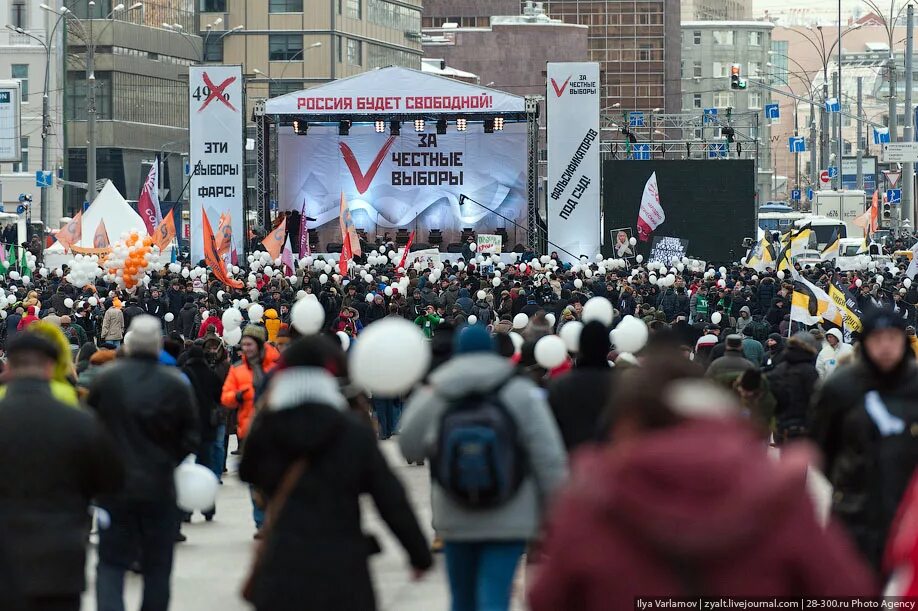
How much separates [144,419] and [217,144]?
107 feet

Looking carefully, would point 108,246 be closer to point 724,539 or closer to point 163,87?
point 724,539

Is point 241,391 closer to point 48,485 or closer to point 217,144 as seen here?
point 48,485

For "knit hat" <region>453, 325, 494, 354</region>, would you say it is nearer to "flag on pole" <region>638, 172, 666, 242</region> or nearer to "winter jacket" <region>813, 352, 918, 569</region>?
"winter jacket" <region>813, 352, 918, 569</region>

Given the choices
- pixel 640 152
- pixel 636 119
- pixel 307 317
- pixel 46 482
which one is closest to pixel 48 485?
pixel 46 482

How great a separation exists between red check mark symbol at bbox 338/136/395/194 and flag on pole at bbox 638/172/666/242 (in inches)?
237

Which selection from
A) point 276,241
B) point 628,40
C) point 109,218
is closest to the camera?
point 276,241

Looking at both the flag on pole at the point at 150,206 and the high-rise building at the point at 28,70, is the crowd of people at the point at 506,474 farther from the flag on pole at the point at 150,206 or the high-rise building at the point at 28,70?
the high-rise building at the point at 28,70

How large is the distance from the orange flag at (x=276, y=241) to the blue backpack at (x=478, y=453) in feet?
89.5

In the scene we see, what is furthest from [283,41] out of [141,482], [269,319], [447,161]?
[141,482]

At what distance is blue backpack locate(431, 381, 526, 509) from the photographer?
5.79 m

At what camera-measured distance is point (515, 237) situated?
4209 cm

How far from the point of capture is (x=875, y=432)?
5938 mm

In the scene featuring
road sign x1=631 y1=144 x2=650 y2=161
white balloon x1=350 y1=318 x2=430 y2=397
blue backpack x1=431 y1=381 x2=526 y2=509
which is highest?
road sign x1=631 y1=144 x2=650 y2=161

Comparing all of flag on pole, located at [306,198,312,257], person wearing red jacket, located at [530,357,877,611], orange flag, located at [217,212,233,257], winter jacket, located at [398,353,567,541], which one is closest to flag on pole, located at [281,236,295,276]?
orange flag, located at [217,212,233,257]
